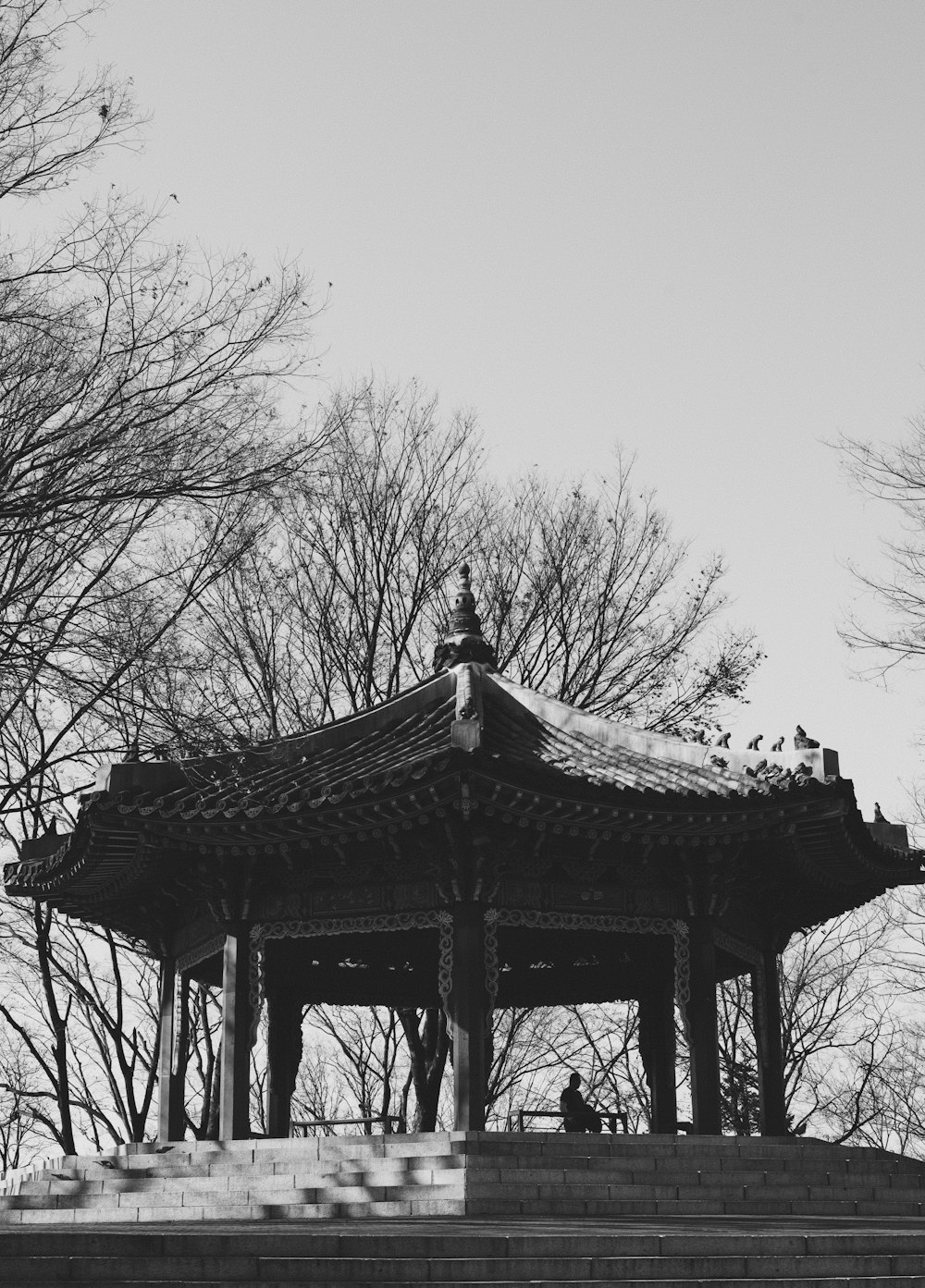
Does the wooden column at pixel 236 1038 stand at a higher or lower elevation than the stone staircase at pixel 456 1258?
higher

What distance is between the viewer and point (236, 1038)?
16266 millimetres

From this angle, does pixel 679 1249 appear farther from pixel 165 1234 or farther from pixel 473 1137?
pixel 473 1137

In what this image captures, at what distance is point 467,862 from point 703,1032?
316 cm

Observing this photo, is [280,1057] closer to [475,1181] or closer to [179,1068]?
[179,1068]

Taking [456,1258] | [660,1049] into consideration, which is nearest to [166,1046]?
[660,1049]

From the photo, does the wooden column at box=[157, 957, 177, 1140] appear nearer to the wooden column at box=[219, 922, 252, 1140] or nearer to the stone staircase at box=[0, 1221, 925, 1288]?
the wooden column at box=[219, 922, 252, 1140]

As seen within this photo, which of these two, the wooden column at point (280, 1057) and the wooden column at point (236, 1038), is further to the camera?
the wooden column at point (280, 1057)

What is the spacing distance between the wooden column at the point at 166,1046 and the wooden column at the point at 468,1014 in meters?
4.66

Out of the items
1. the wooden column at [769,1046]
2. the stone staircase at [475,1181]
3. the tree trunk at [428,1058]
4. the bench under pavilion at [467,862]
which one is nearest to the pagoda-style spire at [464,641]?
the bench under pavilion at [467,862]

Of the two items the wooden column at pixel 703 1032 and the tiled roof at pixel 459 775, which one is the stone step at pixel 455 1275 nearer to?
the tiled roof at pixel 459 775

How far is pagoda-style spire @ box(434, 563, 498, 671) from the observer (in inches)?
770

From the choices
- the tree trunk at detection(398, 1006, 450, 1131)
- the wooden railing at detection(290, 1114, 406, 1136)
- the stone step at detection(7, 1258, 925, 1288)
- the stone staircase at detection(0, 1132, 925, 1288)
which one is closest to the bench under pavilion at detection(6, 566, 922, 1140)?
the wooden railing at detection(290, 1114, 406, 1136)

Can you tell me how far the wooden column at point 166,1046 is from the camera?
1856 cm

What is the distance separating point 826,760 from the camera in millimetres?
16844
